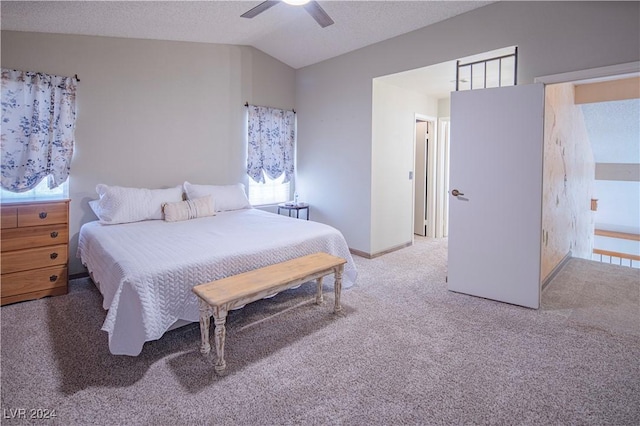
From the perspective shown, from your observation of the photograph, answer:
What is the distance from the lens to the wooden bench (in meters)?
1.98

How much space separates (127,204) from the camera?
11.2 feet

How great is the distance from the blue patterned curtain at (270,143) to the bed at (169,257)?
1.42 m

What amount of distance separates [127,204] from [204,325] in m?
1.94

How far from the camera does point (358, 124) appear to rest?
4387 mm

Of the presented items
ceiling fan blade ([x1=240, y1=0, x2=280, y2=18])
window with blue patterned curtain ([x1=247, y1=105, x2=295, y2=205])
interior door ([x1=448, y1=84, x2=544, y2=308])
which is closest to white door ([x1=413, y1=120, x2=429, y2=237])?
window with blue patterned curtain ([x1=247, y1=105, x2=295, y2=205])

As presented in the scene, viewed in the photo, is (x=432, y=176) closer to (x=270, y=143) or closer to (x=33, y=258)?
(x=270, y=143)

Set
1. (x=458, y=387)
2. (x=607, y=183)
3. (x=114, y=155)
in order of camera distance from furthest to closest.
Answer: (x=607, y=183)
(x=114, y=155)
(x=458, y=387)

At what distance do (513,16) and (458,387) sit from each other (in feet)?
10.1

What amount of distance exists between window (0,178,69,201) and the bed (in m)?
0.46

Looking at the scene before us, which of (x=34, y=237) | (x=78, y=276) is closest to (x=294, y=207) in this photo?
(x=78, y=276)

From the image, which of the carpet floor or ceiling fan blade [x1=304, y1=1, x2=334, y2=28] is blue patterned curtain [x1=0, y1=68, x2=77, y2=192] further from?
ceiling fan blade [x1=304, y1=1, x2=334, y2=28]

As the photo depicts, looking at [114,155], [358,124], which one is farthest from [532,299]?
[114,155]

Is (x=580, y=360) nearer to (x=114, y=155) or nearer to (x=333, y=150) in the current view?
(x=333, y=150)

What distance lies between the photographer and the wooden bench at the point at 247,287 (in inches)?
77.8
